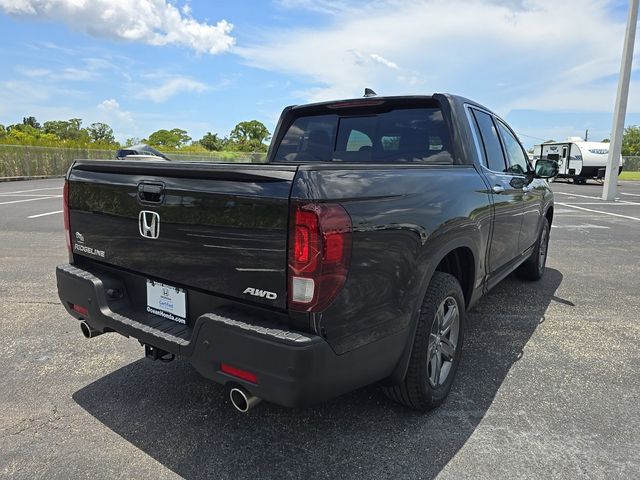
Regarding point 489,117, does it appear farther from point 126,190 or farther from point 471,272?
point 126,190

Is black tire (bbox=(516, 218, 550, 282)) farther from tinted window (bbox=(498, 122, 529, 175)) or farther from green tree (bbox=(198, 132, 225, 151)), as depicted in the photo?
green tree (bbox=(198, 132, 225, 151))

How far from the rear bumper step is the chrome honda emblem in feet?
1.50

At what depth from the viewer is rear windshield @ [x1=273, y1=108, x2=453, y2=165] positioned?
135 inches

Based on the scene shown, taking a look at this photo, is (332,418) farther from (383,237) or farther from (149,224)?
(149,224)

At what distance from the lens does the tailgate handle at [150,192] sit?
2324 millimetres

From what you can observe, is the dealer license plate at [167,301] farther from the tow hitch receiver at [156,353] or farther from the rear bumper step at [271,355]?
the tow hitch receiver at [156,353]

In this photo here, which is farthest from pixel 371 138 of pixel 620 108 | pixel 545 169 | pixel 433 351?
pixel 620 108

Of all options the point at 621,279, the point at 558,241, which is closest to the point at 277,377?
the point at 621,279

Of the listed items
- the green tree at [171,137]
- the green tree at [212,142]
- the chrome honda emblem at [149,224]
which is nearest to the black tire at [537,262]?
the chrome honda emblem at [149,224]

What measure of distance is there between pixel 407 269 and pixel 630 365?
229 cm

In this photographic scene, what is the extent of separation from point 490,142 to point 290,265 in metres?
2.69

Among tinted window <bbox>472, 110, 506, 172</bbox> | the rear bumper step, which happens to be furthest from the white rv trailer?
the rear bumper step

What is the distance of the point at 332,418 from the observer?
271 centimetres

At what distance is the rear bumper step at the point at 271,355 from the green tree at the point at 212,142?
266 ft
